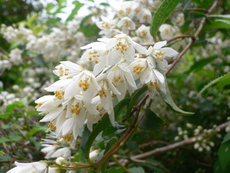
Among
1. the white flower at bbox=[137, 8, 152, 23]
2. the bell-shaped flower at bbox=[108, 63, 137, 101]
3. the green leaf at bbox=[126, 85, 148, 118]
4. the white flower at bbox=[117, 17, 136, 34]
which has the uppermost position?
the white flower at bbox=[137, 8, 152, 23]

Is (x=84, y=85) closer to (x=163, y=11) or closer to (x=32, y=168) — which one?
(x=32, y=168)

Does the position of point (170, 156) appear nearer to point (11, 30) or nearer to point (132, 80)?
point (132, 80)

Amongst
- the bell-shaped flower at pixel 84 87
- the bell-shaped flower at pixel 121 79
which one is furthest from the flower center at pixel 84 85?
the bell-shaped flower at pixel 121 79

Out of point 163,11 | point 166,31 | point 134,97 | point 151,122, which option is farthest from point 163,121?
point 166,31

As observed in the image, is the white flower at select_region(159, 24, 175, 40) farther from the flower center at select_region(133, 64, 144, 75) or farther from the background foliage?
the flower center at select_region(133, 64, 144, 75)

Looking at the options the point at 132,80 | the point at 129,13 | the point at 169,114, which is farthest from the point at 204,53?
the point at 132,80

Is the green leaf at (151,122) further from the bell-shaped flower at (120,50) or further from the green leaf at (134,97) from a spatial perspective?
the bell-shaped flower at (120,50)

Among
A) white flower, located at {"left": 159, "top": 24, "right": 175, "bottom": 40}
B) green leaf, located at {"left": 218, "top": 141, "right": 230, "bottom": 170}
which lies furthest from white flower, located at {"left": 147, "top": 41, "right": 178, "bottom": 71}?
white flower, located at {"left": 159, "top": 24, "right": 175, "bottom": 40}
